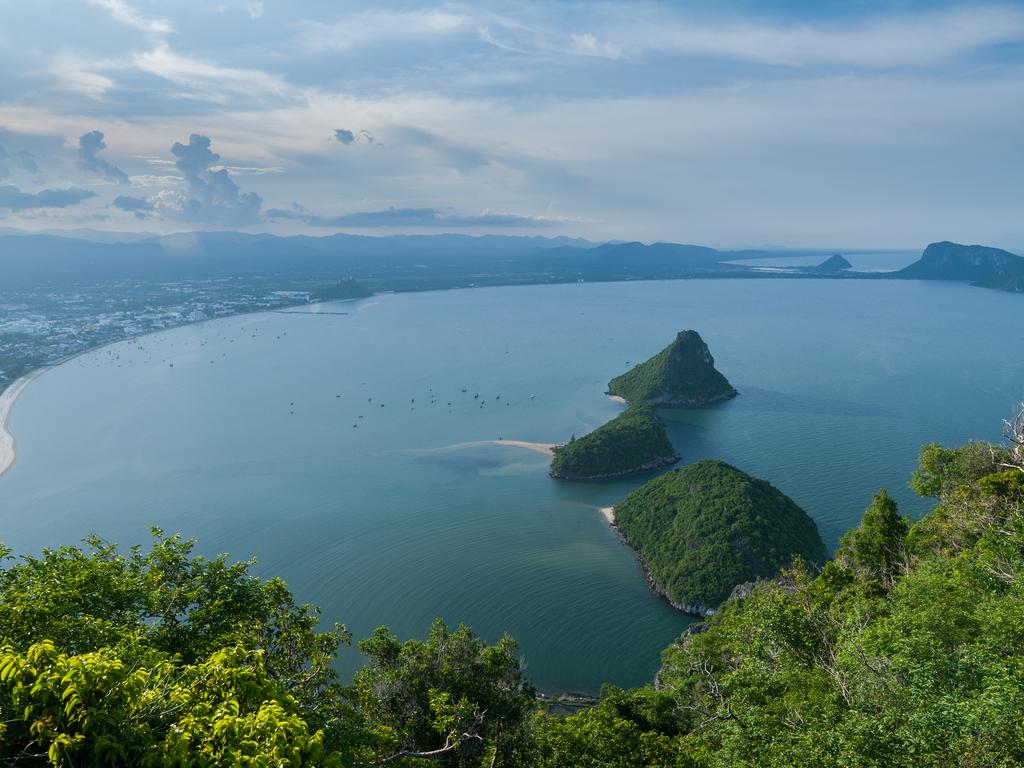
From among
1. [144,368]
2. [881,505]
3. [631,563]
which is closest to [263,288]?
[144,368]

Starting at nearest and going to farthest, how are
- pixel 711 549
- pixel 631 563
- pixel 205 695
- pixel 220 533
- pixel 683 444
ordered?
pixel 205 695
pixel 711 549
pixel 631 563
pixel 220 533
pixel 683 444

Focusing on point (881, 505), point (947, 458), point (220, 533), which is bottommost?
point (220, 533)

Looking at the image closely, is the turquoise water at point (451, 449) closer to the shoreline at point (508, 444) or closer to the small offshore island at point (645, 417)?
the shoreline at point (508, 444)

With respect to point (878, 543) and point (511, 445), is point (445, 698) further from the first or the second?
point (511, 445)

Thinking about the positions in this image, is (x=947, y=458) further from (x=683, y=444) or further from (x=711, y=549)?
(x=683, y=444)

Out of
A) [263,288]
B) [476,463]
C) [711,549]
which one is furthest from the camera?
[263,288]
